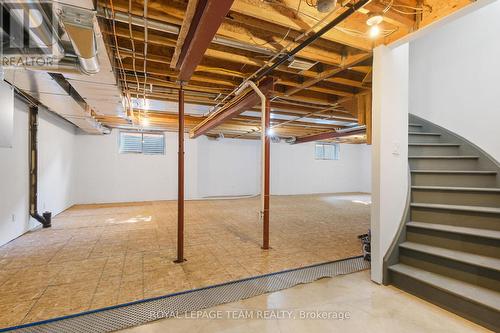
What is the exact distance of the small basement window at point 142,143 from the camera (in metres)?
7.51

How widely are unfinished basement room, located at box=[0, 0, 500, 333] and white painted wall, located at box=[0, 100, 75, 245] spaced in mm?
51

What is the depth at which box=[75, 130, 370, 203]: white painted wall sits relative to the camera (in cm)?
709

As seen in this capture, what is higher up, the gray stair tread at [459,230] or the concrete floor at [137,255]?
the gray stair tread at [459,230]

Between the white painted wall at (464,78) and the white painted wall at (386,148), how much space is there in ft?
4.50

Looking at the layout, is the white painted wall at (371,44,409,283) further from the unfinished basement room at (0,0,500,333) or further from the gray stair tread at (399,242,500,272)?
the gray stair tread at (399,242,500,272)

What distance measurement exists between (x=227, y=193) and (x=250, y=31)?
7180 mm

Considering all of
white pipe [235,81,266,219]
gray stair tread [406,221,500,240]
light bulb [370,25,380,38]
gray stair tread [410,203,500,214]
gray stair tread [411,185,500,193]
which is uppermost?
light bulb [370,25,380,38]

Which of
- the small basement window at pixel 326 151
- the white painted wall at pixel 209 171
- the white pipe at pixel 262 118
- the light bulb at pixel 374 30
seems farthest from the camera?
the small basement window at pixel 326 151

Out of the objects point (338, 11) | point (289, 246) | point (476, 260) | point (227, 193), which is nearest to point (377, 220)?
point (476, 260)

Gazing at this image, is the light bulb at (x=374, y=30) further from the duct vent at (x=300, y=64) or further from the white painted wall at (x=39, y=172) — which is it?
the white painted wall at (x=39, y=172)

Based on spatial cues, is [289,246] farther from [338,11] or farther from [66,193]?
[66,193]

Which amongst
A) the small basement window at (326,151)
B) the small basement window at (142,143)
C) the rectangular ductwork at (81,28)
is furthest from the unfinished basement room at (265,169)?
the small basement window at (326,151)

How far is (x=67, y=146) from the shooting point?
6168mm

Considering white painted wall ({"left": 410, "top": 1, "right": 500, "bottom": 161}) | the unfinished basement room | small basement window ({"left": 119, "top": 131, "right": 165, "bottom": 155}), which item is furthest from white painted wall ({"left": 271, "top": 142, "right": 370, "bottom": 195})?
white painted wall ({"left": 410, "top": 1, "right": 500, "bottom": 161})
